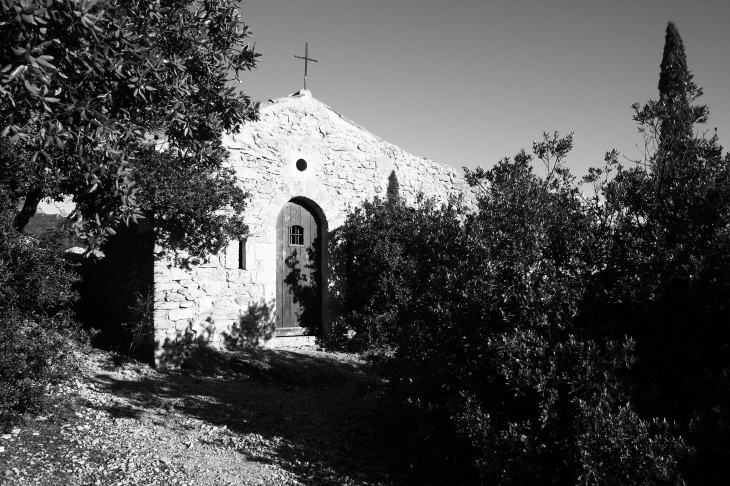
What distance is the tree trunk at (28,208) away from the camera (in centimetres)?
564

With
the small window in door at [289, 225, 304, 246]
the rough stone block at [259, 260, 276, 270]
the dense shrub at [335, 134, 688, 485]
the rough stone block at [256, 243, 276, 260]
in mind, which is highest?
the small window in door at [289, 225, 304, 246]

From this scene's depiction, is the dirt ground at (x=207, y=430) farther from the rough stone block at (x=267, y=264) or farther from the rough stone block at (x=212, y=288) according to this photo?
the rough stone block at (x=267, y=264)

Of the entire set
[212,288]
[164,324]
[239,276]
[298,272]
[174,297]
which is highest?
[298,272]

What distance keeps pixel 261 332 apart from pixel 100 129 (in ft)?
19.8

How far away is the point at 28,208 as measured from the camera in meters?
5.73

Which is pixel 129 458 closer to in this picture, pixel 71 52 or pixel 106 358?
pixel 71 52

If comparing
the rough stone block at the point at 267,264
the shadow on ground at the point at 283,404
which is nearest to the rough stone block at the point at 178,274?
the shadow on ground at the point at 283,404

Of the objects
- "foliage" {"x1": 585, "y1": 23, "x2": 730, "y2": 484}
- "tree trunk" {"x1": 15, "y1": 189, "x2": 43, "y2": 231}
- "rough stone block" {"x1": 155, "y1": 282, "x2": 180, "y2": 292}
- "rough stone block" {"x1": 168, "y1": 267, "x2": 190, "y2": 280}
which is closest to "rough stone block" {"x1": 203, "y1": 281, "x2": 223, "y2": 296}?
"rough stone block" {"x1": 168, "y1": 267, "x2": 190, "y2": 280}

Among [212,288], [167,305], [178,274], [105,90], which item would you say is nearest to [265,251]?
[212,288]

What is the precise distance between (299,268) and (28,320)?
5.16m

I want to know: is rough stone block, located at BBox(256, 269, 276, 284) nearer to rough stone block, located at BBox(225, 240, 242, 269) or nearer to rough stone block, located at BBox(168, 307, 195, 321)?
rough stone block, located at BBox(225, 240, 242, 269)

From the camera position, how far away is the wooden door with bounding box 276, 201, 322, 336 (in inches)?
390

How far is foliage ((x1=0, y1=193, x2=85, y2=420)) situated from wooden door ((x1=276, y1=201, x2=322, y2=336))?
180 inches

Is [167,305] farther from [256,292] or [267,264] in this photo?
[267,264]
